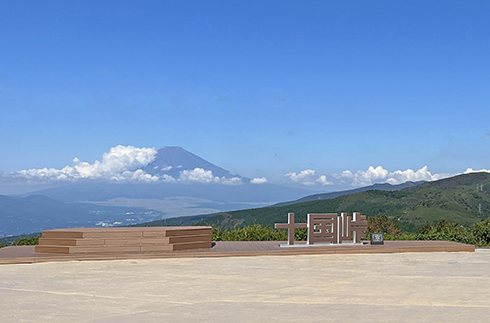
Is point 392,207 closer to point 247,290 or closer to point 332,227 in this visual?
point 332,227

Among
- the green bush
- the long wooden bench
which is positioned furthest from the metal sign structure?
the green bush

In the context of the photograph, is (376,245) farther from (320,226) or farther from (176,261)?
(176,261)

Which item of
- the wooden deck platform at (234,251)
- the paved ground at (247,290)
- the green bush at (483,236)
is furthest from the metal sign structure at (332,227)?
the green bush at (483,236)

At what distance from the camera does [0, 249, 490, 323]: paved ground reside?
274 inches

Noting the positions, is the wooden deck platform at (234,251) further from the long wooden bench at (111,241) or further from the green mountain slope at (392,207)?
the green mountain slope at (392,207)

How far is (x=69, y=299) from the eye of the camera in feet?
26.3

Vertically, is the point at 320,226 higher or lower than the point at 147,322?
higher

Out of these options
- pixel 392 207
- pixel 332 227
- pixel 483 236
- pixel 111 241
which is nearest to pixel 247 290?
pixel 111 241

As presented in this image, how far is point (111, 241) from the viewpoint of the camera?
13445 mm

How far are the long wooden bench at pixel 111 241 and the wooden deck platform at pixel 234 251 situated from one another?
0.64ft

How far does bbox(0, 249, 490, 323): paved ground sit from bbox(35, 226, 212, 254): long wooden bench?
0.90 metres

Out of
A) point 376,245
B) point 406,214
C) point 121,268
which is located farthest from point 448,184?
point 121,268

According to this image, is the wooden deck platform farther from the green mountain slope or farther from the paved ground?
the green mountain slope

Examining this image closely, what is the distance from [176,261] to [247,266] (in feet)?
6.23
